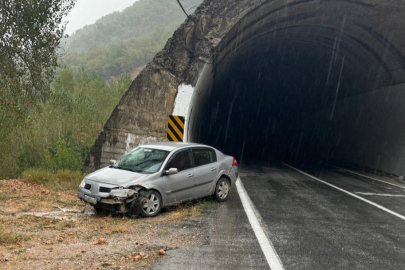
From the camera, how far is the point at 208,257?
5.82 metres

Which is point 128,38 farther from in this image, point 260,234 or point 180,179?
point 260,234

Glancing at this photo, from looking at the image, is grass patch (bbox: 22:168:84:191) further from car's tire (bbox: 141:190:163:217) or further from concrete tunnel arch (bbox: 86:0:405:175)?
car's tire (bbox: 141:190:163:217)

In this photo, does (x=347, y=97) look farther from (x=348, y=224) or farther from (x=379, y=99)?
(x=348, y=224)

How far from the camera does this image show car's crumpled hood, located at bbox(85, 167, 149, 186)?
27.3 ft

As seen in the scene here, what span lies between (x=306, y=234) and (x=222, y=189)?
11.1 ft

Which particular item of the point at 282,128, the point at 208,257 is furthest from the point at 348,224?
the point at 282,128

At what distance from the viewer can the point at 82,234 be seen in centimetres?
697

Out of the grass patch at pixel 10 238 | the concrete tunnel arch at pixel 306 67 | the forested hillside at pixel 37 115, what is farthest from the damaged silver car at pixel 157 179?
the concrete tunnel arch at pixel 306 67

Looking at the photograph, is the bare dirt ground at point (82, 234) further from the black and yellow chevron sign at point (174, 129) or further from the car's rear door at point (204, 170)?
the black and yellow chevron sign at point (174, 129)

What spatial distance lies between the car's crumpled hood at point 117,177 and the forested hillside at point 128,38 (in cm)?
10773

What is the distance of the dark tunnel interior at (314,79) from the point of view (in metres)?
16.4

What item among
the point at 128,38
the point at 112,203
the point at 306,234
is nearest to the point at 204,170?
the point at 112,203

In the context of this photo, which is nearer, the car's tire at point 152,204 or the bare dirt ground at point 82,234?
the bare dirt ground at point 82,234

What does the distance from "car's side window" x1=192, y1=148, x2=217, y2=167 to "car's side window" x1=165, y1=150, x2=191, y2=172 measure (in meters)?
0.25
